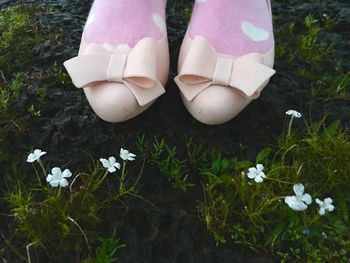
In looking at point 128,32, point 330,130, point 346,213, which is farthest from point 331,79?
point 128,32

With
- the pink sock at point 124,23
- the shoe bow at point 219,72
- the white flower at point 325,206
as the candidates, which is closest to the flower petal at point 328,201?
the white flower at point 325,206

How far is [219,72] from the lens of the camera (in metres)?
0.92

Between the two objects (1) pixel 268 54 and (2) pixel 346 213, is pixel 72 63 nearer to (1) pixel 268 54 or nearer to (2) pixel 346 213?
(1) pixel 268 54

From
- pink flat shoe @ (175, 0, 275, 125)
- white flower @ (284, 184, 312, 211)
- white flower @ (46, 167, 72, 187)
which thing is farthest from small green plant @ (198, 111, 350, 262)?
white flower @ (46, 167, 72, 187)

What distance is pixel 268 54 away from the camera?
A: 992mm

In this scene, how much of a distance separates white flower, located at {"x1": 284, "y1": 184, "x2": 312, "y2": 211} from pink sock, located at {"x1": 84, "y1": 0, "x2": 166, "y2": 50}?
389 millimetres

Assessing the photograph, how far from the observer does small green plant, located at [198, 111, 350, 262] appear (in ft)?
2.78

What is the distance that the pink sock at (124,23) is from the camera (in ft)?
3.15

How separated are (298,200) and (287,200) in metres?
0.02

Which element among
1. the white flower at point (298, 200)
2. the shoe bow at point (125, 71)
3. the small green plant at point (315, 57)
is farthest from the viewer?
the small green plant at point (315, 57)

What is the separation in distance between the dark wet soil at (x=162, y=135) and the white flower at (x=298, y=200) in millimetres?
106

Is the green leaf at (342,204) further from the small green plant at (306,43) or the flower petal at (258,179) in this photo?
the small green plant at (306,43)

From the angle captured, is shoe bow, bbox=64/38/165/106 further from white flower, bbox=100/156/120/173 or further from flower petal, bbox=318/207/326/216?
flower petal, bbox=318/207/326/216

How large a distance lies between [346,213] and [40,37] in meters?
0.82
